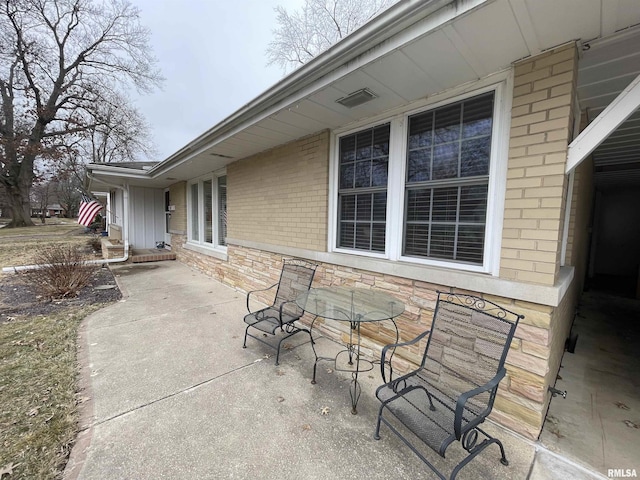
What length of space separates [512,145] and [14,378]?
491 centimetres

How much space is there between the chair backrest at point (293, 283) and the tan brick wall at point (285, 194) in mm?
417

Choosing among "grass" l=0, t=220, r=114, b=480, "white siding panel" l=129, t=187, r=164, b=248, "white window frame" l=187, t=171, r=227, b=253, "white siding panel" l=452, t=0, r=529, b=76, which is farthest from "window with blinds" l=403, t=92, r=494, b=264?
"white siding panel" l=129, t=187, r=164, b=248

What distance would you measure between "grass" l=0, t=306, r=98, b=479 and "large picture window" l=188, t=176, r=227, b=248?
11.7 feet

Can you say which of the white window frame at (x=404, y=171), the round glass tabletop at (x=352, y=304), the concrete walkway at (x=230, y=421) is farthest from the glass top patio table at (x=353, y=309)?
the white window frame at (x=404, y=171)

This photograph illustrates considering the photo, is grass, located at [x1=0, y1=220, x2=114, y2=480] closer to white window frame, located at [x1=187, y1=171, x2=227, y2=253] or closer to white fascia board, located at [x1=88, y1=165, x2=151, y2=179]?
white window frame, located at [x1=187, y1=171, x2=227, y2=253]

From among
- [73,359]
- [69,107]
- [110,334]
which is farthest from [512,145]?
[69,107]

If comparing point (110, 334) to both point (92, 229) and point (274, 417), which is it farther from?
point (92, 229)

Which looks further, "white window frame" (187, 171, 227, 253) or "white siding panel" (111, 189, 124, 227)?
"white siding panel" (111, 189, 124, 227)

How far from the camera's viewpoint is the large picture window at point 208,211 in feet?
22.1

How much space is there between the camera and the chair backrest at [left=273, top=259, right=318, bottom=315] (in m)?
3.45

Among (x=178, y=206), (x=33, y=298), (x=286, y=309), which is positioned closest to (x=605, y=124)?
(x=286, y=309)

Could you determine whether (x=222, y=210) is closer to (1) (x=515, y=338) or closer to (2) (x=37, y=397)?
(2) (x=37, y=397)

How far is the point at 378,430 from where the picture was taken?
6.37 feet

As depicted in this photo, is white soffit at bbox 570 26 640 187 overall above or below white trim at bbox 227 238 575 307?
above
